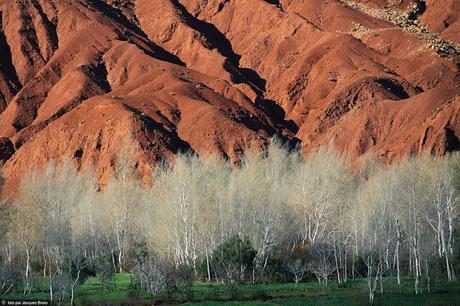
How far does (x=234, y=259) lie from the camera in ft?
180

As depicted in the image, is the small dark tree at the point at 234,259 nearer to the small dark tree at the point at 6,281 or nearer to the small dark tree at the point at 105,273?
the small dark tree at the point at 105,273

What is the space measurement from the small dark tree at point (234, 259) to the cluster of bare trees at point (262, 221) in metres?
2.60

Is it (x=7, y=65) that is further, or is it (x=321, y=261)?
(x=7, y=65)

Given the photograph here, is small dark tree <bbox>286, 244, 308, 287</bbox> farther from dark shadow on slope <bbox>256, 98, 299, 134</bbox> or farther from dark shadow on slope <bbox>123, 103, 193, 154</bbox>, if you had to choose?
dark shadow on slope <bbox>256, 98, 299, 134</bbox>

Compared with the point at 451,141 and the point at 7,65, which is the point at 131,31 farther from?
the point at 451,141

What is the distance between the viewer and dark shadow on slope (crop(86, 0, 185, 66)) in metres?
170

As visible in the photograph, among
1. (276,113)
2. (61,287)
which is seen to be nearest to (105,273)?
(61,287)

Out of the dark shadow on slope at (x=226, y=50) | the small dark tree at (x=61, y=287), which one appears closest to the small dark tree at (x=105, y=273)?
the small dark tree at (x=61, y=287)

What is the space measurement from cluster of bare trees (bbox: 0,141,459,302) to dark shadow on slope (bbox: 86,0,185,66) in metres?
84.9

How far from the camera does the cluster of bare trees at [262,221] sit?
61.5m

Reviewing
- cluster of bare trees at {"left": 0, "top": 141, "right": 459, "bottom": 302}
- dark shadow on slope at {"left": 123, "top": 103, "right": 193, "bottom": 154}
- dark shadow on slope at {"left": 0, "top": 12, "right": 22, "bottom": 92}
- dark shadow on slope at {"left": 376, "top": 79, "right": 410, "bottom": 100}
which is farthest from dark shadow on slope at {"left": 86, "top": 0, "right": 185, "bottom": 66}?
cluster of bare trees at {"left": 0, "top": 141, "right": 459, "bottom": 302}

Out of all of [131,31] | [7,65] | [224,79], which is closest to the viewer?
[224,79]

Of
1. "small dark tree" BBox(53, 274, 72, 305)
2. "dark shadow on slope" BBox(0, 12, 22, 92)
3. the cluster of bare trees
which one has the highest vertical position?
"dark shadow on slope" BBox(0, 12, 22, 92)

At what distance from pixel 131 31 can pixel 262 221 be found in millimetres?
124474
